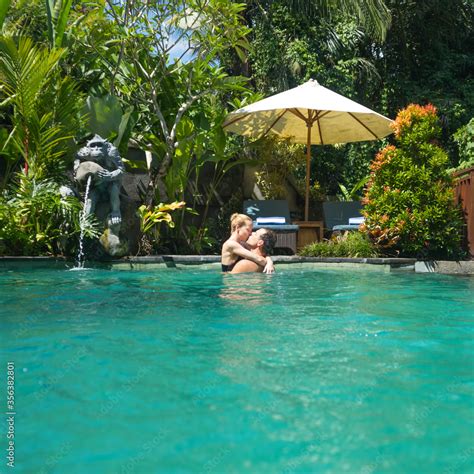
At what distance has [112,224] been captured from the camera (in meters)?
10.0

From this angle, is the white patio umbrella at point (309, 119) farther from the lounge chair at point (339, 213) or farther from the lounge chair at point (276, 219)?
the lounge chair at point (339, 213)

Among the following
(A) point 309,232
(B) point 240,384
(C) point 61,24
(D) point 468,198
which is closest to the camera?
(B) point 240,384

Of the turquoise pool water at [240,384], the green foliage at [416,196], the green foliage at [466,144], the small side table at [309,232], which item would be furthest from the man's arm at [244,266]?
the green foliage at [466,144]

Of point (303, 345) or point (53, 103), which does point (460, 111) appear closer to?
point (53, 103)

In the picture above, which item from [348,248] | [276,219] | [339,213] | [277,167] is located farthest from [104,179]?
[277,167]

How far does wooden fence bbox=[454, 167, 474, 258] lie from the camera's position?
9.90 m

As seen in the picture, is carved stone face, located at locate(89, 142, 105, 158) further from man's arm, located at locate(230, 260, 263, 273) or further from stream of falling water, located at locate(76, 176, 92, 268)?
man's arm, located at locate(230, 260, 263, 273)

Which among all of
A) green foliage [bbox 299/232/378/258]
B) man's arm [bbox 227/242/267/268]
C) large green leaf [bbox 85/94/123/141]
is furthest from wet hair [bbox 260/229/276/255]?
large green leaf [bbox 85/94/123/141]

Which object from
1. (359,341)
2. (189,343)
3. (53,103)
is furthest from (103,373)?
(53,103)

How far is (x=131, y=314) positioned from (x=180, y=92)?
7.95 m

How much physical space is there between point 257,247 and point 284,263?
1.25 metres

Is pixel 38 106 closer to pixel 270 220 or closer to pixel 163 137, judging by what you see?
pixel 163 137

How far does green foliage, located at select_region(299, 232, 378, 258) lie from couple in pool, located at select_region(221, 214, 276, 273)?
6.89 ft

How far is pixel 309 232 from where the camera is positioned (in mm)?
12195
